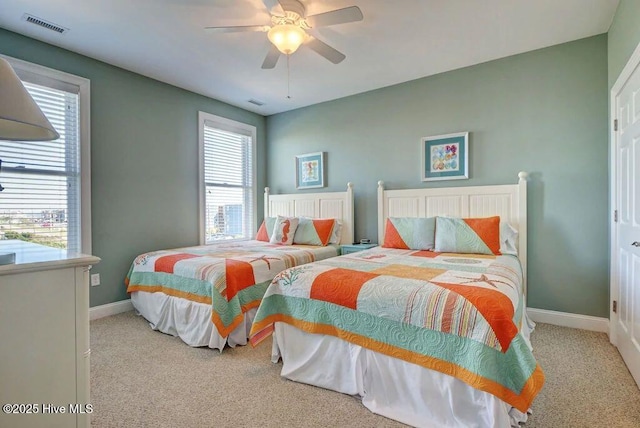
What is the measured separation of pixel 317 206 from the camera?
4520 millimetres

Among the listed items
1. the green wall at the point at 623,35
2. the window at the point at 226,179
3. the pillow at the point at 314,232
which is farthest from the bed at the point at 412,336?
the window at the point at 226,179

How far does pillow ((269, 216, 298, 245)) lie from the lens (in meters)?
4.06

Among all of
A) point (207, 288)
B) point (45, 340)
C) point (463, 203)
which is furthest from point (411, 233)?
point (45, 340)

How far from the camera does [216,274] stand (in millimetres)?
2539

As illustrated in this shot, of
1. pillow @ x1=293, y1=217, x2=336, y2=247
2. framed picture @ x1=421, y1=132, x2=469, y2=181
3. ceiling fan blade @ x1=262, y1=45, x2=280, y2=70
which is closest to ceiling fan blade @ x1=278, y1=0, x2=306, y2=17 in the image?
ceiling fan blade @ x1=262, y1=45, x2=280, y2=70

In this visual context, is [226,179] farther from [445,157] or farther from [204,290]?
[445,157]

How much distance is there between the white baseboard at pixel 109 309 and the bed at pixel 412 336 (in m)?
2.11

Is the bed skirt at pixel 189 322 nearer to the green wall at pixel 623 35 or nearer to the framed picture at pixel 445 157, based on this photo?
the framed picture at pixel 445 157

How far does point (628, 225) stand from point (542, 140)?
1.22m

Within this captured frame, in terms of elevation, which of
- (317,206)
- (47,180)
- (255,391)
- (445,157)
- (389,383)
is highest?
(445,157)

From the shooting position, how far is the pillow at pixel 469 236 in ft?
9.52

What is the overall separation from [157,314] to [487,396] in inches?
106

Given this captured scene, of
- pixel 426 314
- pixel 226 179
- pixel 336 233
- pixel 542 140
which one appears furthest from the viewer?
pixel 226 179

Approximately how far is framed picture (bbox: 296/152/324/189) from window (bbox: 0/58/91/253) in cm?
258
